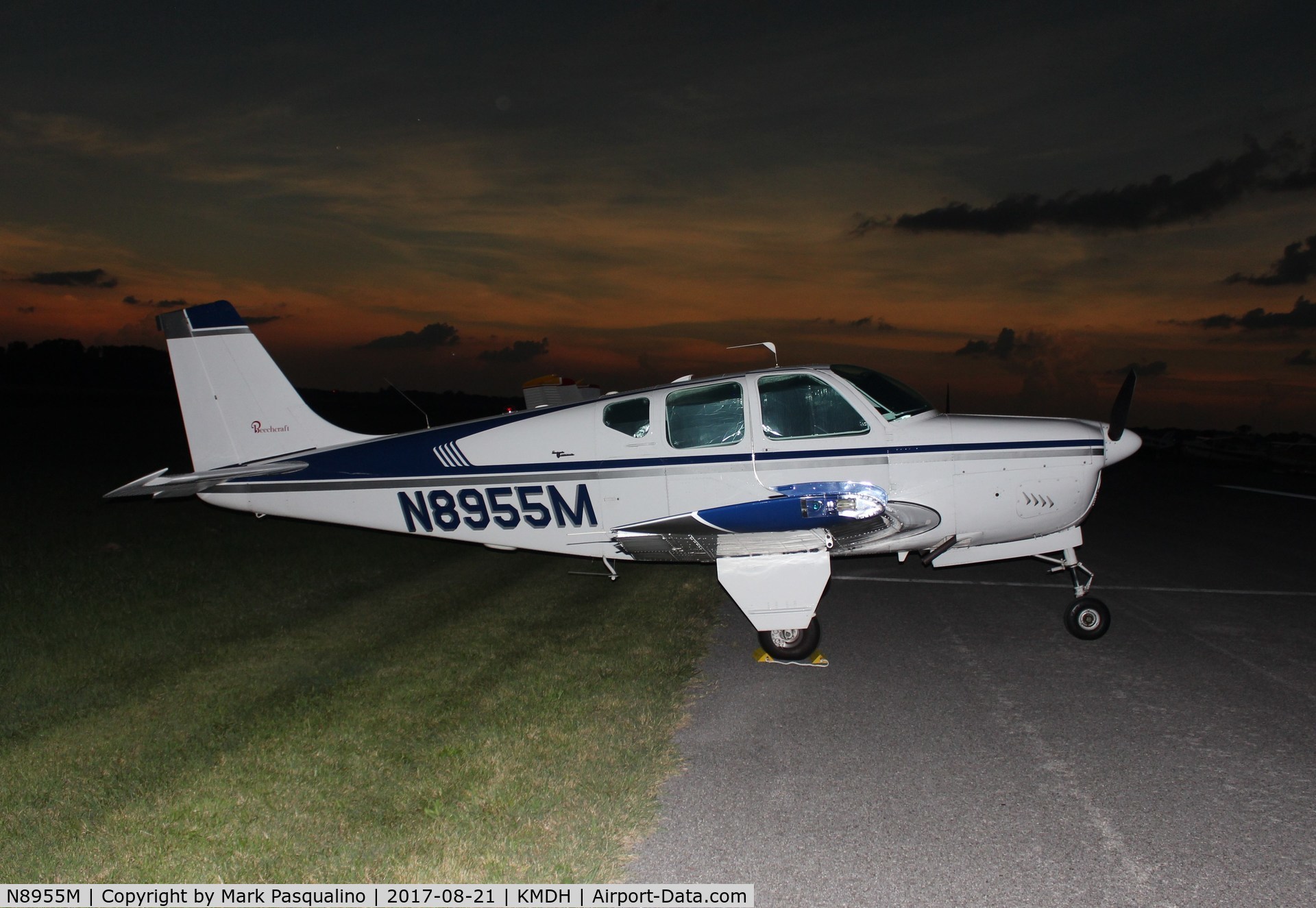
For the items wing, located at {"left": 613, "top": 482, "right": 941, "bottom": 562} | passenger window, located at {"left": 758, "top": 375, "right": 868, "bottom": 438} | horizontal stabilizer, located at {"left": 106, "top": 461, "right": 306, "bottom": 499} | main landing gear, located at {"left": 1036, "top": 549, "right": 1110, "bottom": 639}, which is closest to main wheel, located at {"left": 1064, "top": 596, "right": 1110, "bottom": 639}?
main landing gear, located at {"left": 1036, "top": 549, "right": 1110, "bottom": 639}

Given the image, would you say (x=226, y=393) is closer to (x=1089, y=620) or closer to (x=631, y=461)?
(x=631, y=461)

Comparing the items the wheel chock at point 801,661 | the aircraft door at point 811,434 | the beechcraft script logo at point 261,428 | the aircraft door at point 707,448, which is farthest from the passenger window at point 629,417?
the beechcraft script logo at point 261,428

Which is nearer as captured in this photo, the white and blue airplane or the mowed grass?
the mowed grass

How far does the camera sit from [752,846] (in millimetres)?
4160

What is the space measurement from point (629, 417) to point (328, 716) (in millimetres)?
3473

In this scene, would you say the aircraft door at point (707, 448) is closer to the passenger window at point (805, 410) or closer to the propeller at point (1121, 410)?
the passenger window at point (805, 410)

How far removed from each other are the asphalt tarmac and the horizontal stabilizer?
15.6ft

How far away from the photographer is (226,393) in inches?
346

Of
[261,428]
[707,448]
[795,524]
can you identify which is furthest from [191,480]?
[795,524]

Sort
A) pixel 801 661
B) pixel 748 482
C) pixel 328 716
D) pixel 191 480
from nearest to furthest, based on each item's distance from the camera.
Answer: pixel 328 716 → pixel 801 661 → pixel 748 482 → pixel 191 480

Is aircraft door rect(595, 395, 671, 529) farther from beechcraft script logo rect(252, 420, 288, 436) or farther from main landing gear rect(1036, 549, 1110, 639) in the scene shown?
main landing gear rect(1036, 549, 1110, 639)

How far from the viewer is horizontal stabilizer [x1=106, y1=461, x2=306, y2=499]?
26.5ft

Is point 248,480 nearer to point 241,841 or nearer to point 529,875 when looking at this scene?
point 241,841

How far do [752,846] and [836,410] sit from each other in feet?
13.9
